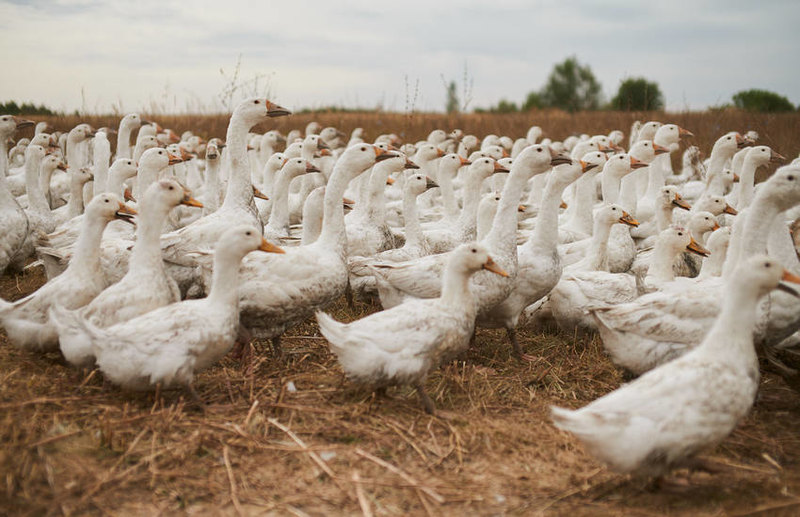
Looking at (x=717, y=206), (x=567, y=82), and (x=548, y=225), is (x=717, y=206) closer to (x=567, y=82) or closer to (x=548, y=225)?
(x=548, y=225)

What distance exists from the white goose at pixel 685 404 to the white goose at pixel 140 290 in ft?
9.73

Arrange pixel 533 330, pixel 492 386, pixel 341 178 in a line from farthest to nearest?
pixel 533 330 < pixel 341 178 < pixel 492 386

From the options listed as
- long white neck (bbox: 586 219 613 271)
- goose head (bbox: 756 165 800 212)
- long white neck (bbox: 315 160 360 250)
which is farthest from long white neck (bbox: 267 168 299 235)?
goose head (bbox: 756 165 800 212)

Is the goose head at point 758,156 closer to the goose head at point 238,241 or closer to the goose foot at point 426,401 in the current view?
the goose foot at point 426,401

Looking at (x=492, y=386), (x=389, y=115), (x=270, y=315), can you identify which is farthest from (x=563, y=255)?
(x=389, y=115)

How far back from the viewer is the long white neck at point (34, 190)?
8781 millimetres

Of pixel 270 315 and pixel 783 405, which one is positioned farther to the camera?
pixel 270 315

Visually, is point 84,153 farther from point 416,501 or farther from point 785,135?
point 785,135

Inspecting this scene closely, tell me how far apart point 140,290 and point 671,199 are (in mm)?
5531

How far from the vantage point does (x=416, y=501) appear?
3.61 metres

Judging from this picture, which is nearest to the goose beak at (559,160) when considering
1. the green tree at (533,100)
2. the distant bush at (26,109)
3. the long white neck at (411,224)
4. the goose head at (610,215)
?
the goose head at (610,215)

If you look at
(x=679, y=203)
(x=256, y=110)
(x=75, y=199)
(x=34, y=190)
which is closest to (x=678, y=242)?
(x=679, y=203)

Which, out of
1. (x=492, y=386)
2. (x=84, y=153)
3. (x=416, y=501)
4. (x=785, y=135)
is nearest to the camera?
(x=416, y=501)

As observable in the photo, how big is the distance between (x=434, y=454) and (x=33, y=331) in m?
3.10
